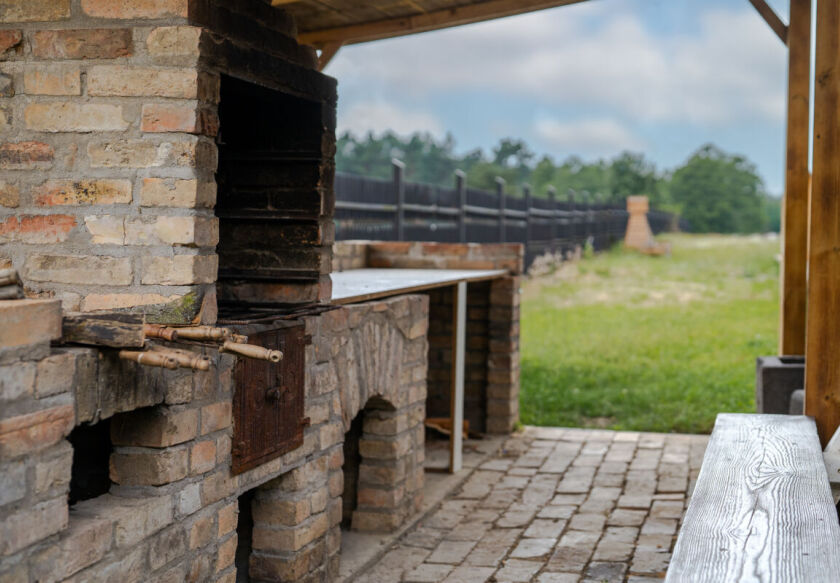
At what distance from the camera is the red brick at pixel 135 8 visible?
394cm

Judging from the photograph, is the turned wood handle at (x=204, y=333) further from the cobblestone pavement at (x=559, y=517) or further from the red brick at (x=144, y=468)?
the cobblestone pavement at (x=559, y=517)

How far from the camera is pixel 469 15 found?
5.82 m

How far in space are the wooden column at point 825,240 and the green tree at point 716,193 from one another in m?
41.5

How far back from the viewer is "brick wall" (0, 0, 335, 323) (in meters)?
3.95

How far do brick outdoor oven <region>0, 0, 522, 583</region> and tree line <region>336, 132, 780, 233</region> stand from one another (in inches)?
1028

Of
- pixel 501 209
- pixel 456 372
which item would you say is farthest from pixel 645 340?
pixel 456 372

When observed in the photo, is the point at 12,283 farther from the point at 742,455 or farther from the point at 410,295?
the point at 410,295

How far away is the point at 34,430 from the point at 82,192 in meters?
1.27

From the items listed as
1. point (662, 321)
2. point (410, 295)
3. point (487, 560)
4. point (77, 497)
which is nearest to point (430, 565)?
point (487, 560)

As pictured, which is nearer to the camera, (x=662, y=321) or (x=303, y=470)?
(x=303, y=470)

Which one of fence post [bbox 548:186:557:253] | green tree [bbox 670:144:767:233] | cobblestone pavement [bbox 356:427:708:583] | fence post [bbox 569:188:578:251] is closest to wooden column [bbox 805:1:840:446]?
cobblestone pavement [bbox 356:427:708:583]

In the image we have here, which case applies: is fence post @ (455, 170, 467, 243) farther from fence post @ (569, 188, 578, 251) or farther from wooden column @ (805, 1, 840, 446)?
wooden column @ (805, 1, 840, 446)

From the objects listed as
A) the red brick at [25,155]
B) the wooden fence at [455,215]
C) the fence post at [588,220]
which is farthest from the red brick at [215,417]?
the fence post at [588,220]

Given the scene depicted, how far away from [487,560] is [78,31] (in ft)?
12.3
